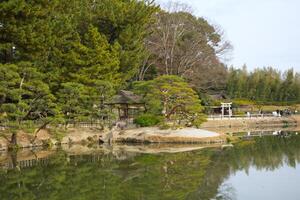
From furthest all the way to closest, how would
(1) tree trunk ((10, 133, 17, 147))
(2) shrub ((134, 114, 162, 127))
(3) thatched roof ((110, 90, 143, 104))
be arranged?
(3) thatched roof ((110, 90, 143, 104)) < (2) shrub ((134, 114, 162, 127)) < (1) tree trunk ((10, 133, 17, 147))

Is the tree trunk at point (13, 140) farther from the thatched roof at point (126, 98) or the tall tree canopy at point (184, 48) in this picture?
the tall tree canopy at point (184, 48)

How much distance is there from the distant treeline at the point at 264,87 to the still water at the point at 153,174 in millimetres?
32286

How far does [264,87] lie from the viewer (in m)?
54.3

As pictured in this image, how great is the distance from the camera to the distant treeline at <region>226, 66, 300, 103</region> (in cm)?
5434

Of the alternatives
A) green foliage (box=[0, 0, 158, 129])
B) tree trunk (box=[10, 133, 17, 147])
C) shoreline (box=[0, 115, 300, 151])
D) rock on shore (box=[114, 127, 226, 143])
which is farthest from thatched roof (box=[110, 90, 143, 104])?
tree trunk (box=[10, 133, 17, 147])

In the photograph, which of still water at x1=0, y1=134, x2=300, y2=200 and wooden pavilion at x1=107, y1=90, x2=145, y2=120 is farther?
wooden pavilion at x1=107, y1=90, x2=145, y2=120

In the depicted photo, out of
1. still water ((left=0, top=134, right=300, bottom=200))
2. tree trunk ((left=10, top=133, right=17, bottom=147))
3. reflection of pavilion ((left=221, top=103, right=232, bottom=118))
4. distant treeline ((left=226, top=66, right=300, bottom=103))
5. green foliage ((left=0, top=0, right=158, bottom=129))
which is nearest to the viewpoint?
still water ((left=0, top=134, right=300, bottom=200))

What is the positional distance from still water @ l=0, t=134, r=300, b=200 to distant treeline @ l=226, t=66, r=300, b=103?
3229 cm

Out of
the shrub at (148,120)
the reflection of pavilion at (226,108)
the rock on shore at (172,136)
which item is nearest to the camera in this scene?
the rock on shore at (172,136)

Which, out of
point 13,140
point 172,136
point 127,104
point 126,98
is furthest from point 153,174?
point 127,104

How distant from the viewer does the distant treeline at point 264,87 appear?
178 ft

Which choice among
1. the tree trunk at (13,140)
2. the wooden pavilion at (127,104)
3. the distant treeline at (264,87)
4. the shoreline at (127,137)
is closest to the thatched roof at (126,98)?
the wooden pavilion at (127,104)

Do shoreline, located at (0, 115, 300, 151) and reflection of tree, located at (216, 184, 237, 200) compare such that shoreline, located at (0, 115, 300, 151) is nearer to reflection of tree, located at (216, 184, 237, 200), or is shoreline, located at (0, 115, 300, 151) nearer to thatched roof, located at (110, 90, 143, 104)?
thatched roof, located at (110, 90, 143, 104)

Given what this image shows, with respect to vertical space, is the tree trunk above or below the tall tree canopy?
below
